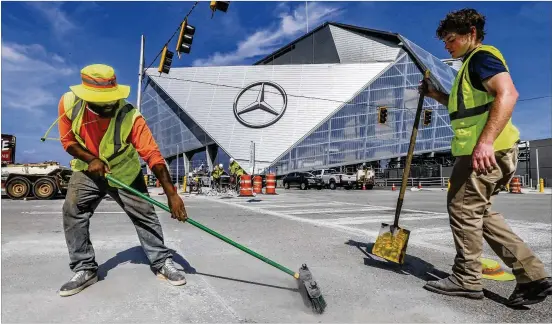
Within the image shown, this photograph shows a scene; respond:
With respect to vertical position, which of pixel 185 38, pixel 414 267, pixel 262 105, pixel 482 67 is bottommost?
pixel 414 267

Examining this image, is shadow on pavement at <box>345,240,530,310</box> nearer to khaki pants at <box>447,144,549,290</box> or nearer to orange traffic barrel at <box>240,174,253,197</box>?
khaki pants at <box>447,144,549,290</box>

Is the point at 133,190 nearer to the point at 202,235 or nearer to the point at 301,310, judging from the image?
the point at 301,310

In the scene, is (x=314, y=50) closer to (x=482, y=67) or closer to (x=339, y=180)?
(x=339, y=180)

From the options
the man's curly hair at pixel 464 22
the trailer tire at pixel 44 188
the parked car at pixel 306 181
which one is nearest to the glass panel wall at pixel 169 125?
the parked car at pixel 306 181

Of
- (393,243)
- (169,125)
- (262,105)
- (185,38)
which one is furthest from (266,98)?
(393,243)

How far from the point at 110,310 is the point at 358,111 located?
43.3 meters

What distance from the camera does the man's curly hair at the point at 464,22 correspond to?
103 inches

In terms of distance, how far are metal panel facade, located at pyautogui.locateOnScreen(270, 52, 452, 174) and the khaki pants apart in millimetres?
40508

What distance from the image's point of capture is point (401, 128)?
1682 inches

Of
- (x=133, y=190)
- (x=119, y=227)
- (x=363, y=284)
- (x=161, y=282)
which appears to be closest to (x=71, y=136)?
(x=133, y=190)

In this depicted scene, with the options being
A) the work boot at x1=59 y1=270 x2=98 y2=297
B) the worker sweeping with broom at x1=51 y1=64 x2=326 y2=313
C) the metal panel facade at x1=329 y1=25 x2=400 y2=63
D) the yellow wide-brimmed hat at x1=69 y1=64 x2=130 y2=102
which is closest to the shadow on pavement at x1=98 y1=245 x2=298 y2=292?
the work boot at x1=59 y1=270 x2=98 y2=297

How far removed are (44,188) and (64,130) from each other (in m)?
11.3

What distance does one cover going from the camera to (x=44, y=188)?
1214 centimetres

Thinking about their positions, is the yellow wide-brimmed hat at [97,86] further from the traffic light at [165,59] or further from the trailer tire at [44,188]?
the traffic light at [165,59]
